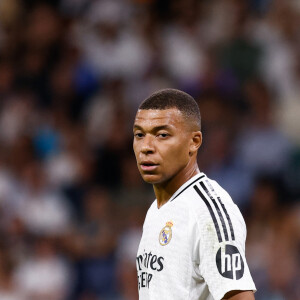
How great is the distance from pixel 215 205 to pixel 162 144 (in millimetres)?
368

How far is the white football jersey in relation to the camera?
3.04 meters

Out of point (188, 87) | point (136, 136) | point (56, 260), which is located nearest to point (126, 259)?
point (56, 260)

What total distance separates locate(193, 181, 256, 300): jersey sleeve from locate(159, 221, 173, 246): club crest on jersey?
0.16 m

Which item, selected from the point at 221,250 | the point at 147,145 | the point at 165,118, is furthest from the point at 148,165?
the point at 221,250

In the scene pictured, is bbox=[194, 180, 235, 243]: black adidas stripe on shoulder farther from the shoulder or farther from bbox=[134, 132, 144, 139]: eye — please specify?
bbox=[134, 132, 144, 139]: eye

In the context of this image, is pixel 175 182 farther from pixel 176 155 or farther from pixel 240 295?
pixel 240 295

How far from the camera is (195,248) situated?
3139 mm

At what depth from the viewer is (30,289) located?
7781 mm

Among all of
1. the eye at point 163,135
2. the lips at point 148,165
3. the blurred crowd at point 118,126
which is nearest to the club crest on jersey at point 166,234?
the lips at point 148,165

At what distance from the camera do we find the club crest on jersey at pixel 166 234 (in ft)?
10.7

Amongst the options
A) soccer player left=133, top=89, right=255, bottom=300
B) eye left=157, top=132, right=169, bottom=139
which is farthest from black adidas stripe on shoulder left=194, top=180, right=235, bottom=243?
eye left=157, top=132, right=169, bottom=139

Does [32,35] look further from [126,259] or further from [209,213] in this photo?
[209,213]

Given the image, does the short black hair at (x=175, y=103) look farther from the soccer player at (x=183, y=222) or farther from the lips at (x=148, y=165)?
the lips at (x=148, y=165)

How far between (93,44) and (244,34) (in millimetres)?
1950
